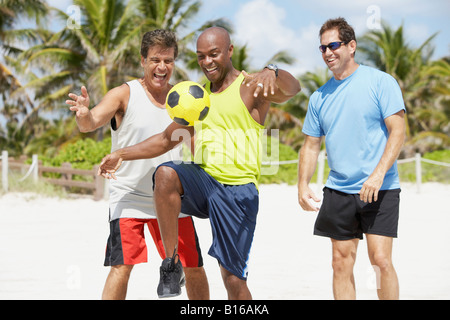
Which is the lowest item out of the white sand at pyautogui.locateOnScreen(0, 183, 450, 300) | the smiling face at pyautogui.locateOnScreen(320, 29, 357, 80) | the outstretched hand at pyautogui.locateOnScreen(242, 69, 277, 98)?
the white sand at pyautogui.locateOnScreen(0, 183, 450, 300)

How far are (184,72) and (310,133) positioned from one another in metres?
21.6

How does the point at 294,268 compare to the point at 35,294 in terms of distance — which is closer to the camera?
the point at 35,294

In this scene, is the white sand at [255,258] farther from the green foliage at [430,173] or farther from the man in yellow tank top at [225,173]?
the green foliage at [430,173]

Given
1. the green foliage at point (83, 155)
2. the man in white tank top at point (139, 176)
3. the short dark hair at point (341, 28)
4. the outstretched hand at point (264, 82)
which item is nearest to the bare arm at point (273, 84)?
the outstretched hand at point (264, 82)

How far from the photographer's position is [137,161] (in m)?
4.08

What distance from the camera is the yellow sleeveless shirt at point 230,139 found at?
3506 mm

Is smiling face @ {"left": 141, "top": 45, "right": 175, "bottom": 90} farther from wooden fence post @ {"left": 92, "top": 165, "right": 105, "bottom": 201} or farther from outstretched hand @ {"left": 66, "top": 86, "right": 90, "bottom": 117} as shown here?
wooden fence post @ {"left": 92, "top": 165, "right": 105, "bottom": 201}

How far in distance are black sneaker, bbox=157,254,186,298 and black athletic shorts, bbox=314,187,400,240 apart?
1.13m

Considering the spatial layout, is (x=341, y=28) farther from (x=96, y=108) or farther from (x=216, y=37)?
(x=96, y=108)

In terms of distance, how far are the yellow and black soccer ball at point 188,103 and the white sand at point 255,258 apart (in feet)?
7.80

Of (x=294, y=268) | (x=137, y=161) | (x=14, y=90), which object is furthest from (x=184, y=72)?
(x=137, y=161)

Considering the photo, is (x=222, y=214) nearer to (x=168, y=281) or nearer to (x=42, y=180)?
(x=168, y=281)

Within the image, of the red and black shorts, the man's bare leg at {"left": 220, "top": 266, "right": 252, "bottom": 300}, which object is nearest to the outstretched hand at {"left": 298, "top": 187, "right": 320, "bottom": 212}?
the man's bare leg at {"left": 220, "top": 266, "right": 252, "bottom": 300}

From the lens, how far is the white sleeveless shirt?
4.02m
